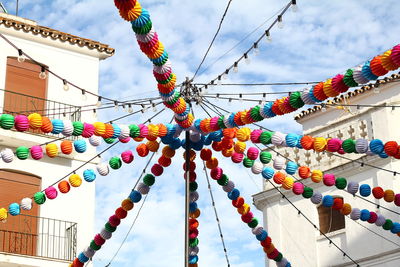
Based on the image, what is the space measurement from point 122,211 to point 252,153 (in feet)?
9.11

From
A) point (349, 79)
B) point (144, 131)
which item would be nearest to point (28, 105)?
point (144, 131)

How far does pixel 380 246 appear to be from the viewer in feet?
68.5

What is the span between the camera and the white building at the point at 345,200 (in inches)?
831

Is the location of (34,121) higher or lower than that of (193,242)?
higher

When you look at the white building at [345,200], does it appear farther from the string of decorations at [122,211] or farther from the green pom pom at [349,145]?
the string of decorations at [122,211]

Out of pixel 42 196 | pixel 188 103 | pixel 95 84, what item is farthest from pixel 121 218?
pixel 95 84

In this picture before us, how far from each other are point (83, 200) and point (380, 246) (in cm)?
747

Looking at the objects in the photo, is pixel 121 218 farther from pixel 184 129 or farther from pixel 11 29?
pixel 11 29

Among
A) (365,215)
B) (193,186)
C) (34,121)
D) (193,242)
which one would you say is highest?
(34,121)

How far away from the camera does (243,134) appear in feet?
47.5

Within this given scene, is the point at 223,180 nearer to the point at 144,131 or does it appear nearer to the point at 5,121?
the point at 144,131

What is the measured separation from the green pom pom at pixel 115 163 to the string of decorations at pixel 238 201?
4.91ft

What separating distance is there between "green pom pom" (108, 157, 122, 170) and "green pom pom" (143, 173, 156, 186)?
62 cm

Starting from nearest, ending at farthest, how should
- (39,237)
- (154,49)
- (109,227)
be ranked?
(154,49) < (109,227) < (39,237)
